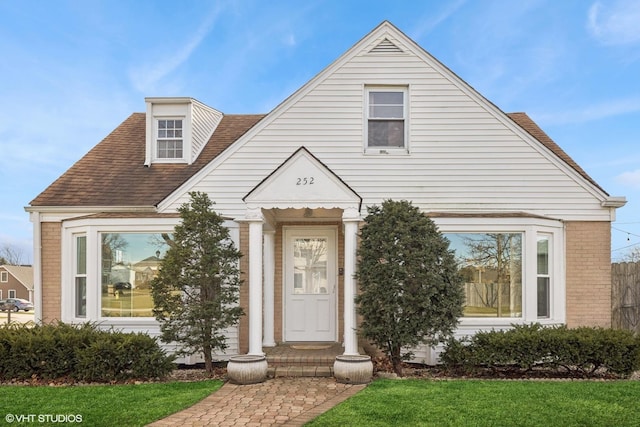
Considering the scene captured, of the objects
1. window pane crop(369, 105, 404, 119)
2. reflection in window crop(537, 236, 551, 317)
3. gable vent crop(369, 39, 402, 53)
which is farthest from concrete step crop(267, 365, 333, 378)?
gable vent crop(369, 39, 402, 53)

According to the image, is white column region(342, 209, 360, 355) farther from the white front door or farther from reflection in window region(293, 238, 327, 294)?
reflection in window region(293, 238, 327, 294)

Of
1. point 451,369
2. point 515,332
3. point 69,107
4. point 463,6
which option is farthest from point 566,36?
point 69,107

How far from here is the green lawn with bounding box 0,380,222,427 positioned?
627 centimetres

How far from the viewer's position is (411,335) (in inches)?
336

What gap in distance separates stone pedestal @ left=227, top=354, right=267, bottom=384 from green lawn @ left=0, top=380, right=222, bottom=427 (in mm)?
291

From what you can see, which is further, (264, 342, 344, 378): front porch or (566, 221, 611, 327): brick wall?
(566, 221, 611, 327): brick wall

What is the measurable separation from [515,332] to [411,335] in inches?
82.4

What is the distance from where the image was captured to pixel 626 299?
11695 millimetres

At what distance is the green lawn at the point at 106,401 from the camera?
6266mm

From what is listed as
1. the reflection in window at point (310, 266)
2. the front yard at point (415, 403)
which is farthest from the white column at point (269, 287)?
the front yard at point (415, 403)

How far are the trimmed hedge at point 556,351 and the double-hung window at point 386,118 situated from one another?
4.55 m

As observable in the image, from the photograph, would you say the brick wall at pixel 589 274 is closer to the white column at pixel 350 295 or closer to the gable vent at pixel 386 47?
the white column at pixel 350 295

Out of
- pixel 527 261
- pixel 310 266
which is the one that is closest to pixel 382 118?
pixel 310 266

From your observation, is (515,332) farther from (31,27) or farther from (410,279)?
(31,27)
